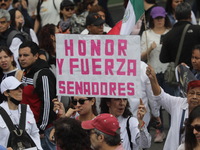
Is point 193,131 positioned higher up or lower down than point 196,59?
lower down

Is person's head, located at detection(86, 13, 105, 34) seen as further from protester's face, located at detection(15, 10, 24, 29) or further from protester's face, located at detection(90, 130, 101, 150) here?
protester's face, located at detection(90, 130, 101, 150)

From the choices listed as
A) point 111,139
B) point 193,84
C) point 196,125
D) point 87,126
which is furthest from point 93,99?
point 196,125

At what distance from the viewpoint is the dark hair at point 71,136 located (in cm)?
674

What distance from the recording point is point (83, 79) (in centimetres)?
838

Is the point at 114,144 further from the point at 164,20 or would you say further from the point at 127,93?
the point at 164,20

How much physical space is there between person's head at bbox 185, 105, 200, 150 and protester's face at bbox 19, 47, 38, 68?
132 inches

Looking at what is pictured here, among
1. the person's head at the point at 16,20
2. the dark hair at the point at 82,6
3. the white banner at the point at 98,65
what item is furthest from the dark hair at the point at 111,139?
the dark hair at the point at 82,6

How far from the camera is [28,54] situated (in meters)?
10.2

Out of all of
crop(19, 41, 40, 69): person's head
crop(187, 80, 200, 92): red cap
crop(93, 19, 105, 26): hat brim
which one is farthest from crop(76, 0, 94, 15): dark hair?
crop(187, 80, 200, 92): red cap

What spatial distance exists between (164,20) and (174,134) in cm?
409

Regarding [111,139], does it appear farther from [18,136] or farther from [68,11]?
[68,11]

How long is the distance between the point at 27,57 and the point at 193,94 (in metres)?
2.83

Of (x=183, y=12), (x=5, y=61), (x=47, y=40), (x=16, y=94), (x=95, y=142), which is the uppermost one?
(x=183, y=12)

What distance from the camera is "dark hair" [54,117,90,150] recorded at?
674cm
